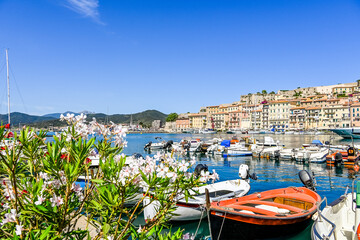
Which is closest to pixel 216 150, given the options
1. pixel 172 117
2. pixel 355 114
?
pixel 355 114

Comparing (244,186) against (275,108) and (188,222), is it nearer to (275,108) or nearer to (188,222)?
(188,222)

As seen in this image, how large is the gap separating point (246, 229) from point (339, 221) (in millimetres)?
3266

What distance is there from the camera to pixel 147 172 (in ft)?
9.23

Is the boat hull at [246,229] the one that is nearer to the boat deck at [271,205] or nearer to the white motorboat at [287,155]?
the boat deck at [271,205]

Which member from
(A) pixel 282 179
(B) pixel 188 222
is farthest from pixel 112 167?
(A) pixel 282 179

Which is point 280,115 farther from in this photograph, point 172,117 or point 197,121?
point 172,117

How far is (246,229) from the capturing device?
8672 millimetres

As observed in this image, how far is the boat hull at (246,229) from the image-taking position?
8656 millimetres

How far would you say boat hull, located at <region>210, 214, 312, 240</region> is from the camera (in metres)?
8.66

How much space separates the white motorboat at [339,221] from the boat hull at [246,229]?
112 centimetres

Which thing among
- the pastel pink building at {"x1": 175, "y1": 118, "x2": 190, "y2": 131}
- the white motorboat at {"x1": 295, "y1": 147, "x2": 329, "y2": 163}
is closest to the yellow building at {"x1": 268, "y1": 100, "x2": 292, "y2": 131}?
the pastel pink building at {"x1": 175, "y1": 118, "x2": 190, "y2": 131}

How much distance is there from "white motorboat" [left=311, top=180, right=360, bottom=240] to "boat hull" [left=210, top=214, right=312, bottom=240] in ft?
3.67

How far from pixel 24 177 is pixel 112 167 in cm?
124

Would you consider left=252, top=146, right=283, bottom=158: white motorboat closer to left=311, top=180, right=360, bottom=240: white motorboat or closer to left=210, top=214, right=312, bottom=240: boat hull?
left=311, top=180, right=360, bottom=240: white motorboat
